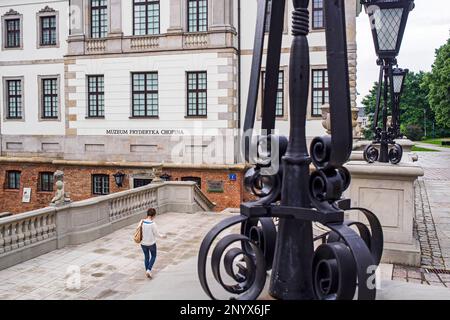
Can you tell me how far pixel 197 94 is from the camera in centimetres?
2338

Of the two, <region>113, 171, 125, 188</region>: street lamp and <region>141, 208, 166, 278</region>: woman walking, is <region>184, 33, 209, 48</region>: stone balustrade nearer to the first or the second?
<region>113, 171, 125, 188</region>: street lamp

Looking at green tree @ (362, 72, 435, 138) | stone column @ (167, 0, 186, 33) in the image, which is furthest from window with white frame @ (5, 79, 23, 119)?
green tree @ (362, 72, 435, 138)

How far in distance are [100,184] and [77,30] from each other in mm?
8872

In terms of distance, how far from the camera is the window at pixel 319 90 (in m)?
21.9

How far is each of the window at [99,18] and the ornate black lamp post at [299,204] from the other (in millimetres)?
23945

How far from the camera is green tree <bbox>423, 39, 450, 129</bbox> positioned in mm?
58531

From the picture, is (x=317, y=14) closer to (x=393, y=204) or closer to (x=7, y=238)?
(x=393, y=204)

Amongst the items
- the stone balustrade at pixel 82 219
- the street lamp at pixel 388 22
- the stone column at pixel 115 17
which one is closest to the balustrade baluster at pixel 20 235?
the stone balustrade at pixel 82 219

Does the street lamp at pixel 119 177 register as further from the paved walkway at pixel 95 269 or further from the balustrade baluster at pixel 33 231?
the balustrade baluster at pixel 33 231

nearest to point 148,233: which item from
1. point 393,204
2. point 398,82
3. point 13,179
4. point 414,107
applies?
point 393,204

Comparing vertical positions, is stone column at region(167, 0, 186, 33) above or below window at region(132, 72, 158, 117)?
above

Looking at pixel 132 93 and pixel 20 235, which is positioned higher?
pixel 132 93

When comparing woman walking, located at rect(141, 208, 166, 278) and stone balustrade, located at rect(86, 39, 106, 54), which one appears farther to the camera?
stone balustrade, located at rect(86, 39, 106, 54)

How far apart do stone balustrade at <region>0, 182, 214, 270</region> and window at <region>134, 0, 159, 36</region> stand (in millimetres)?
10288
